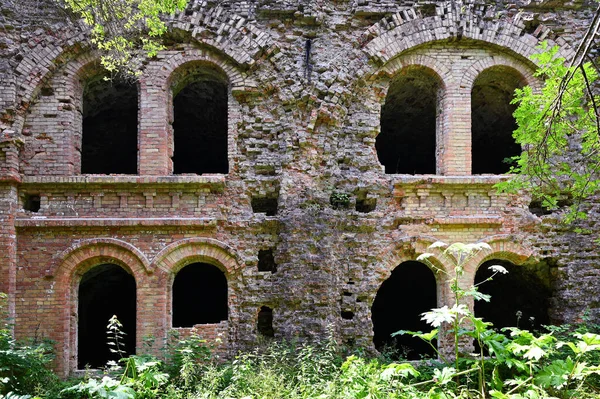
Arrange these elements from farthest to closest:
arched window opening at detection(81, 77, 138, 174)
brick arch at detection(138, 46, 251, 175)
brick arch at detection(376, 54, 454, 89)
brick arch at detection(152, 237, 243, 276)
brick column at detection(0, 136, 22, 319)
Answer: arched window opening at detection(81, 77, 138, 174), brick arch at detection(376, 54, 454, 89), brick arch at detection(138, 46, 251, 175), brick arch at detection(152, 237, 243, 276), brick column at detection(0, 136, 22, 319)

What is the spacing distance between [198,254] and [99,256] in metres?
1.79

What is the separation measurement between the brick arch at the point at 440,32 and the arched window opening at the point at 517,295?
441cm

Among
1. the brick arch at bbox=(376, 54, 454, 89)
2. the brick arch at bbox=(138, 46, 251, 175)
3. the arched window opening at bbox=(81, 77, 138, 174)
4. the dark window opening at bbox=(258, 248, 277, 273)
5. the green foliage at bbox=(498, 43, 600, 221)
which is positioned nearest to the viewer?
the green foliage at bbox=(498, 43, 600, 221)

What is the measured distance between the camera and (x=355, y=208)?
8.91m

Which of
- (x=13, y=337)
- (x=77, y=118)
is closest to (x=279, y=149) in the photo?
(x=77, y=118)

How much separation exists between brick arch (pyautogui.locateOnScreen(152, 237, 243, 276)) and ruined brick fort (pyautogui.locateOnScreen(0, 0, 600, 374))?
37mm

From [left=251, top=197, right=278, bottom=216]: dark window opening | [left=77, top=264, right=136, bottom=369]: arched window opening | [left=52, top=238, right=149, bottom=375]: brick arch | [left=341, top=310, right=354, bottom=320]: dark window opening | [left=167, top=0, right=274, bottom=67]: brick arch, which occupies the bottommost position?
[left=77, top=264, right=136, bottom=369]: arched window opening

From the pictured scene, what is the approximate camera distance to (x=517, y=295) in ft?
35.9

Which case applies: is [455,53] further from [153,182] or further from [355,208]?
[153,182]

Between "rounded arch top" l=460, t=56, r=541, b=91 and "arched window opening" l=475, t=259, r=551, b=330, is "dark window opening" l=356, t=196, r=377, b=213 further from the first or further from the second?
"rounded arch top" l=460, t=56, r=541, b=91

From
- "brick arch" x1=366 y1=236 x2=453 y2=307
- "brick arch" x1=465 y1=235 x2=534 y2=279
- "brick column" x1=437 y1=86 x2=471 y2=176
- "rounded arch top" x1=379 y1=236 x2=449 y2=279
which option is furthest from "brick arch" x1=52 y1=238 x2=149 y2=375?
"brick arch" x1=465 y1=235 x2=534 y2=279

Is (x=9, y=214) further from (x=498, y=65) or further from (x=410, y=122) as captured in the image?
(x=498, y=65)

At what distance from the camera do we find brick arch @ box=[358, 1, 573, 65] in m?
8.86

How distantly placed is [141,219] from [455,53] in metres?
6.88
